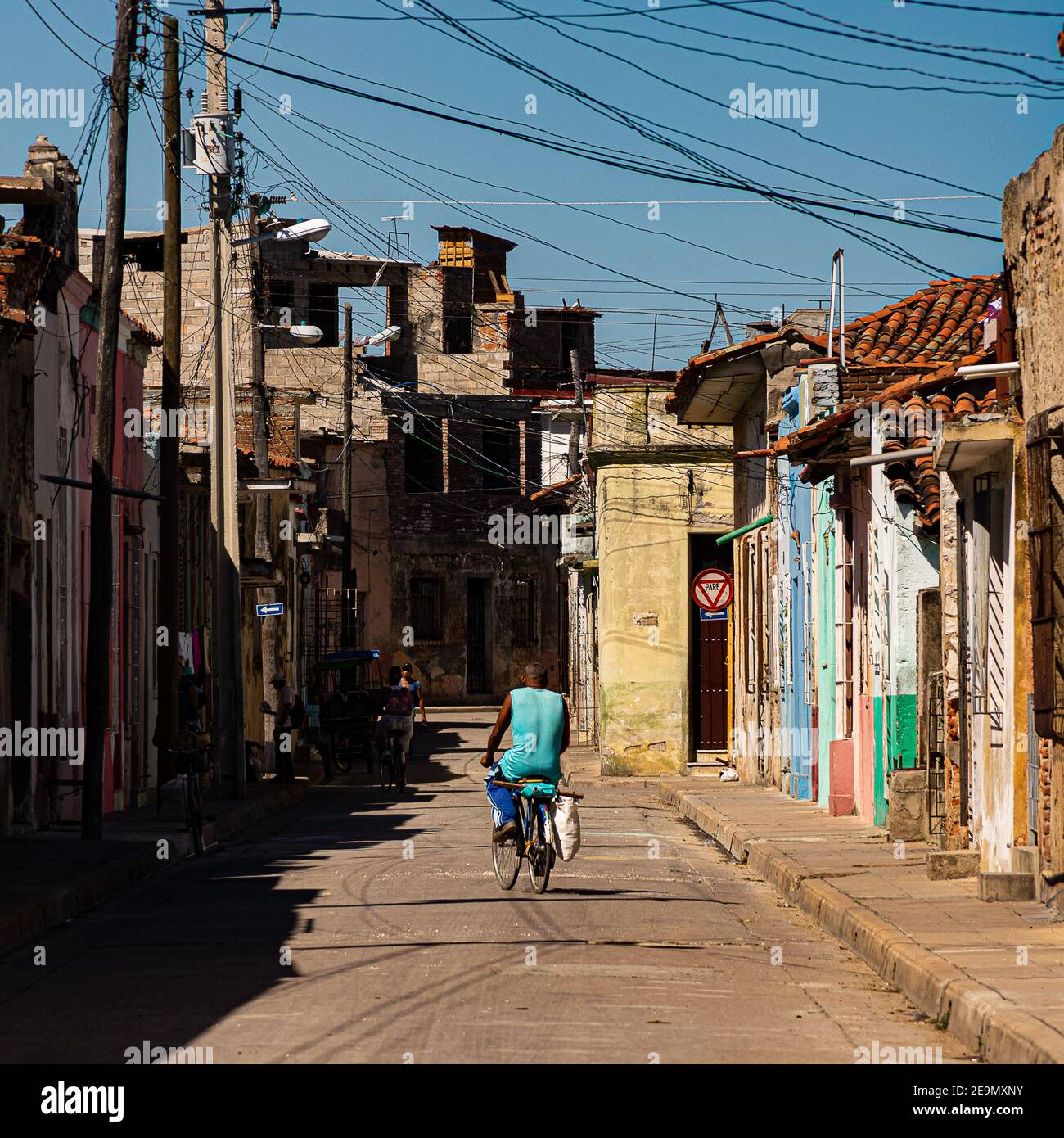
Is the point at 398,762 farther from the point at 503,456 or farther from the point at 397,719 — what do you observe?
the point at 503,456

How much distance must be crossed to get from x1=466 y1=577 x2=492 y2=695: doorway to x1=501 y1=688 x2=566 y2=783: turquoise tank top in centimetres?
5058

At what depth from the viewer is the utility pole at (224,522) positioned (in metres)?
26.2

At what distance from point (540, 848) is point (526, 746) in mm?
808

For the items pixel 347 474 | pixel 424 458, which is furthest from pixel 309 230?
pixel 424 458

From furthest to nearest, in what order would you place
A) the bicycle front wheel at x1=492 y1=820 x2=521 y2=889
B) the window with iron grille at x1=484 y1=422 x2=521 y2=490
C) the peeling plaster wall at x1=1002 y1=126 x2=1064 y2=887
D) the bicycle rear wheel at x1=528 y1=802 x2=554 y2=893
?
the window with iron grille at x1=484 y1=422 x2=521 y2=490
the bicycle front wheel at x1=492 y1=820 x2=521 y2=889
the bicycle rear wheel at x1=528 y1=802 x2=554 y2=893
the peeling plaster wall at x1=1002 y1=126 x2=1064 y2=887

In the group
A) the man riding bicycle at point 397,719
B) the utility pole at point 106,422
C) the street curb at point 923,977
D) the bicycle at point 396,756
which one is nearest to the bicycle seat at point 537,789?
the street curb at point 923,977

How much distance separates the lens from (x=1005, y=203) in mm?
14117

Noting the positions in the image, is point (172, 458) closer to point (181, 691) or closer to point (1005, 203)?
point (181, 691)

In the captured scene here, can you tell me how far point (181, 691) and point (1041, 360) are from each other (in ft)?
58.1

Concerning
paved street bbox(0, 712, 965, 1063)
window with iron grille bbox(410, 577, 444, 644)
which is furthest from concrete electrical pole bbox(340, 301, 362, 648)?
paved street bbox(0, 712, 965, 1063)

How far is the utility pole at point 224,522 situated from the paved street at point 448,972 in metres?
8.01

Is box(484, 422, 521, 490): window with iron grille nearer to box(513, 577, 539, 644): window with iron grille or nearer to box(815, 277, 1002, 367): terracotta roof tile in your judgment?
box(513, 577, 539, 644): window with iron grille

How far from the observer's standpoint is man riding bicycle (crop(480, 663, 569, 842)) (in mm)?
15133

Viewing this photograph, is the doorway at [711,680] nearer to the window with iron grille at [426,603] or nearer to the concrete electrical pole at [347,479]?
the concrete electrical pole at [347,479]
